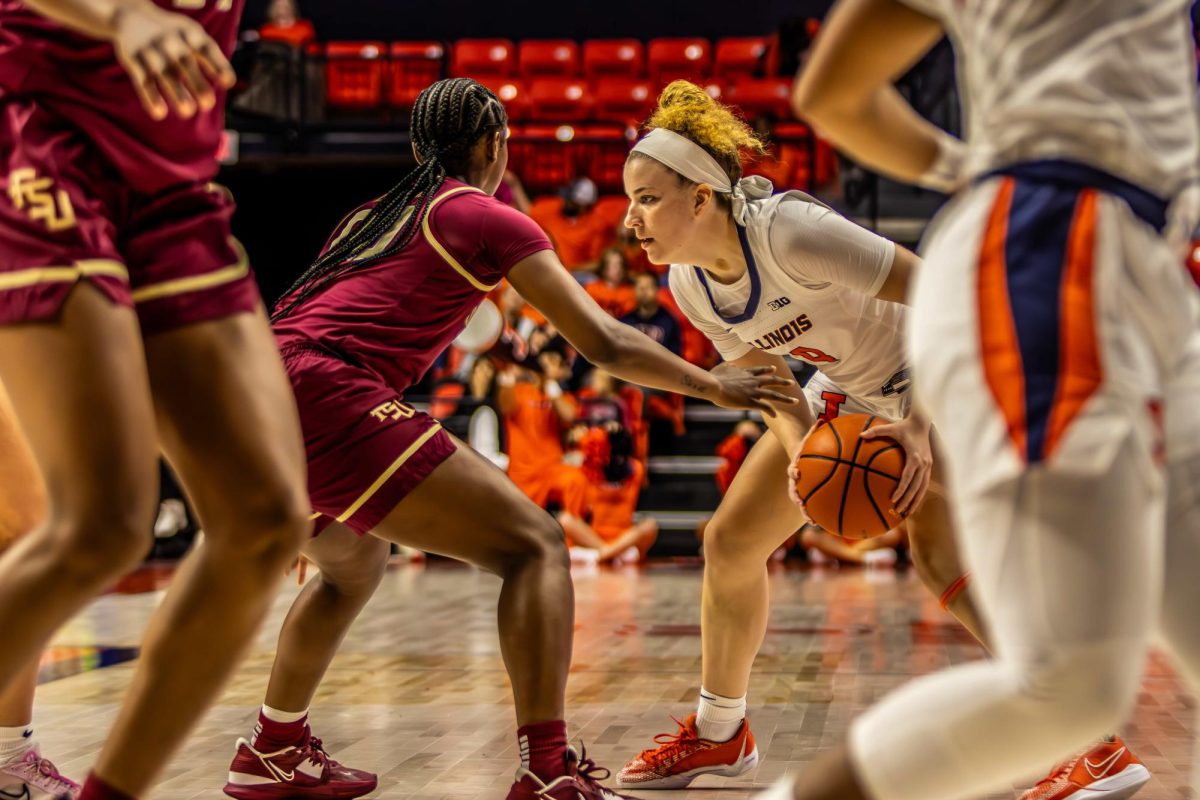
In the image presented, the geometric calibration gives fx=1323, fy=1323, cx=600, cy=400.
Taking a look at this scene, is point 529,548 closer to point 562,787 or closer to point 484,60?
point 562,787

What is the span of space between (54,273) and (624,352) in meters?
1.32

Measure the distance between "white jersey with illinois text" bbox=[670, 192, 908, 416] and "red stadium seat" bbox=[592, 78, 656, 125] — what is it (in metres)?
11.9

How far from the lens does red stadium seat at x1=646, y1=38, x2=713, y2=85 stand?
1611 centimetres

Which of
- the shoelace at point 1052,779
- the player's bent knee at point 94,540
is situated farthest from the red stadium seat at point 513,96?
the player's bent knee at point 94,540

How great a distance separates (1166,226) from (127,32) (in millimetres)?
1505

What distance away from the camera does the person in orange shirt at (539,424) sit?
11.1m

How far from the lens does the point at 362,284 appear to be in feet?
11.2

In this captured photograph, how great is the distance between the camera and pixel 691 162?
363 cm

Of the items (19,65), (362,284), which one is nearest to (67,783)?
(362,284)

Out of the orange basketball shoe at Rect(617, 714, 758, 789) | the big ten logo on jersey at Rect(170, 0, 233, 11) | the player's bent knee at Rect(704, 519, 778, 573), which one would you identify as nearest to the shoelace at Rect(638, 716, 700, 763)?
the orange basketball shoe at Rect(617, 714, 758, 789)

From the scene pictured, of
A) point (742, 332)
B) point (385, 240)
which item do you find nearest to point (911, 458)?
point (742, 332)

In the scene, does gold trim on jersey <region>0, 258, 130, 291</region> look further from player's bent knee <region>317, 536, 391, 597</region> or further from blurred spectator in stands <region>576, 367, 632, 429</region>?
blurred spectator in stands <region>576, 367, 632, 429</region>

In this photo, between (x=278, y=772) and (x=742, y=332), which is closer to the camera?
(x=278, y=772)

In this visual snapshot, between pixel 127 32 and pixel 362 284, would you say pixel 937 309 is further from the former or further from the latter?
pixel 362 284
